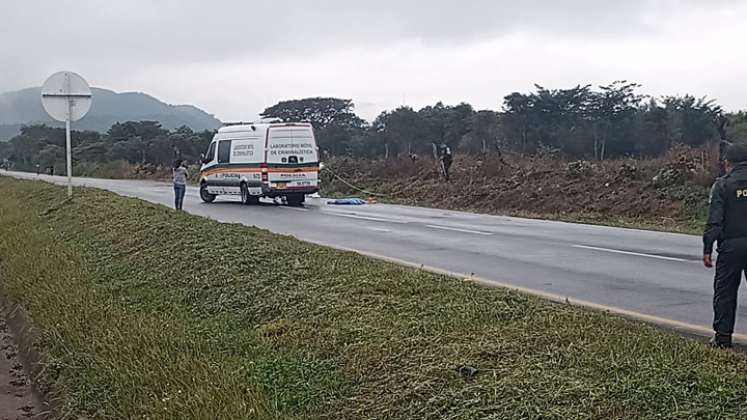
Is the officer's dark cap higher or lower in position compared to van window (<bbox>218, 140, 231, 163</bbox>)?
higher

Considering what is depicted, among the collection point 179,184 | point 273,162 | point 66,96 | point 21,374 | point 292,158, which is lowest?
point 21,374

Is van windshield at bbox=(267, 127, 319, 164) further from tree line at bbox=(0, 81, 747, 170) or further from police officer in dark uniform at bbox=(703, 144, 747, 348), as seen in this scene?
police officer in dark uniform at bbox=(703, 144, 747, 348)

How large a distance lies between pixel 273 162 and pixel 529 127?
58.8ft

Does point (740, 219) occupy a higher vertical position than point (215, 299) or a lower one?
higher

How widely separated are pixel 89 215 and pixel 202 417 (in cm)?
1293

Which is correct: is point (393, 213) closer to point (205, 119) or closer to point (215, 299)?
point (215, 299)

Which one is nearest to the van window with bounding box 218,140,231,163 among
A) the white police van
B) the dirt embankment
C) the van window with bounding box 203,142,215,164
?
the white police van

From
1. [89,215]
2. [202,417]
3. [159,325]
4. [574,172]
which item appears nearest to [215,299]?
[159,325]

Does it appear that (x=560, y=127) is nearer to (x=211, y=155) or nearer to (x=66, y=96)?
(x=211, y=155)

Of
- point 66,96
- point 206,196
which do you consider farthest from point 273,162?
point 66,96

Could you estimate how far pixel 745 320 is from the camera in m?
7.89

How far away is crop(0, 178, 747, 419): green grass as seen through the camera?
15.5 ft

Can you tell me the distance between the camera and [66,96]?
64.5 ft

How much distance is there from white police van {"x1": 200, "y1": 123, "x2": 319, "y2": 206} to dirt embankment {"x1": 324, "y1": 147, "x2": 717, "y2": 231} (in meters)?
4.48
